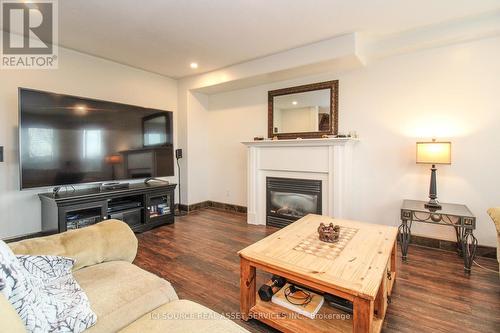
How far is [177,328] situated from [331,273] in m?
0.86

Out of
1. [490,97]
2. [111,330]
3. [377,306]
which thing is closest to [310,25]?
[490,97]

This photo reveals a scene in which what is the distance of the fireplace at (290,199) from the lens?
353cm

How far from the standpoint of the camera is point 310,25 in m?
2.71

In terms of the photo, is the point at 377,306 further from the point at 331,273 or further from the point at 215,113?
the point at 215,113

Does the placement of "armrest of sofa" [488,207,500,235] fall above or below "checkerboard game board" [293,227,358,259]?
above

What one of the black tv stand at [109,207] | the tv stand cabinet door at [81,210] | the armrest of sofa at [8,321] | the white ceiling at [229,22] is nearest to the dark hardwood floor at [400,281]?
the black tv stand at [109,207]

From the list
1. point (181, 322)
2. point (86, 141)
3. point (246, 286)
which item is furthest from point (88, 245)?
point (86, 141)

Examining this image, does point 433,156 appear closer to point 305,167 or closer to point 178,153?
point 305,167

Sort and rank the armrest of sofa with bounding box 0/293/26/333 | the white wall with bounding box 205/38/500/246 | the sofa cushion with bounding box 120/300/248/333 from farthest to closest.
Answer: the white wall with bounding box 205/38/500/246, the sofa cushion with bounding box 120/300/248/333, the armrest of sofa with bounding box 0/293/26/333

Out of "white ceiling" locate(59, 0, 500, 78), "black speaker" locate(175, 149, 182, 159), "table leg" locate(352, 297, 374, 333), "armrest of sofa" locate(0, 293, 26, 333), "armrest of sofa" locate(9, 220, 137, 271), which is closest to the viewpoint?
"armrest of sofa" locate(0, 293, 26, 333)

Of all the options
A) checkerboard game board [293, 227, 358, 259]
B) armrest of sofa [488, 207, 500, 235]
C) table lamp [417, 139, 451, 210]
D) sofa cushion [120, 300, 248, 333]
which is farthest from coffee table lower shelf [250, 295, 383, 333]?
table lamp [417, 139, 451, 210]

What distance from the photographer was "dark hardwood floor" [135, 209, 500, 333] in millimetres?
1702

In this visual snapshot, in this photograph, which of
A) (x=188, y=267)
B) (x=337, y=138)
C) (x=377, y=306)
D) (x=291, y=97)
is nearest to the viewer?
(x=377, y=306)

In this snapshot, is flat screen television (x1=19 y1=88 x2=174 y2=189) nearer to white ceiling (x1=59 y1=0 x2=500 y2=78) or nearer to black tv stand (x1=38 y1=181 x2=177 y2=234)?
black tv stand (x1=38 y1=181 x2=177 y2=234)
